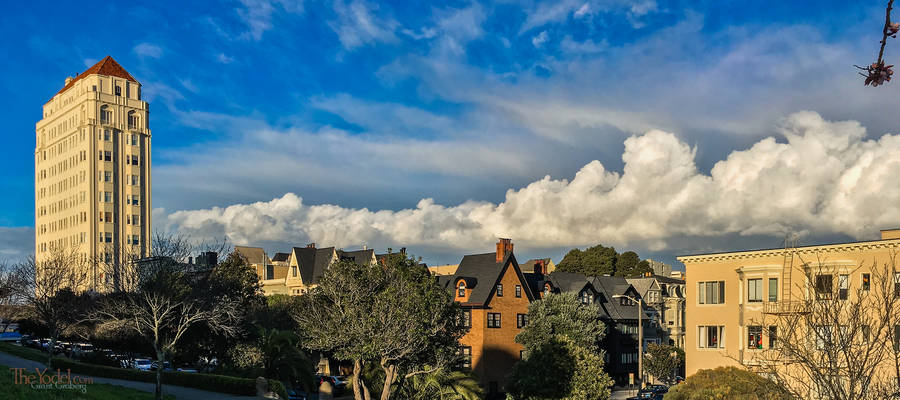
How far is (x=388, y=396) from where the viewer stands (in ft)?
127

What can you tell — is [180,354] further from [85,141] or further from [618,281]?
[85,141]

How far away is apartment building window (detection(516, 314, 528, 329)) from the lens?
237 feet

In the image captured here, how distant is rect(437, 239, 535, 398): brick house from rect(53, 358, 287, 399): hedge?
1030 inches

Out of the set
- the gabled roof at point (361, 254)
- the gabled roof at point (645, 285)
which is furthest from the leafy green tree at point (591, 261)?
the gabled roof at point (361, 254)

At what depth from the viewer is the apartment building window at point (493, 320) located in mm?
69500

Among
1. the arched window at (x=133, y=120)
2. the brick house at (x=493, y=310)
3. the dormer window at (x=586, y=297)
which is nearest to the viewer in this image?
the brick house at (x=493, y=310)

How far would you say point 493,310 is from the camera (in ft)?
230

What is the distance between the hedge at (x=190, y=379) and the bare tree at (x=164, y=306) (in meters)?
2.53

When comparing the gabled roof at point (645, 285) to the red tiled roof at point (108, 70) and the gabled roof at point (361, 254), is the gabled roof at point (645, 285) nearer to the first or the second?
the gabled roof at point (361, 254)

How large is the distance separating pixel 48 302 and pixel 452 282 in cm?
3655

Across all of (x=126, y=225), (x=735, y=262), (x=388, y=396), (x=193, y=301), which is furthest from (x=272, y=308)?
(x=126, y=225)

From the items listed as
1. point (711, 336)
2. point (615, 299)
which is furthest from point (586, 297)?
point (711, 336)

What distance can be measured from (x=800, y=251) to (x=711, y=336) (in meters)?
9.15

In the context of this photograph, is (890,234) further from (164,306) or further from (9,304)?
(9,304)
